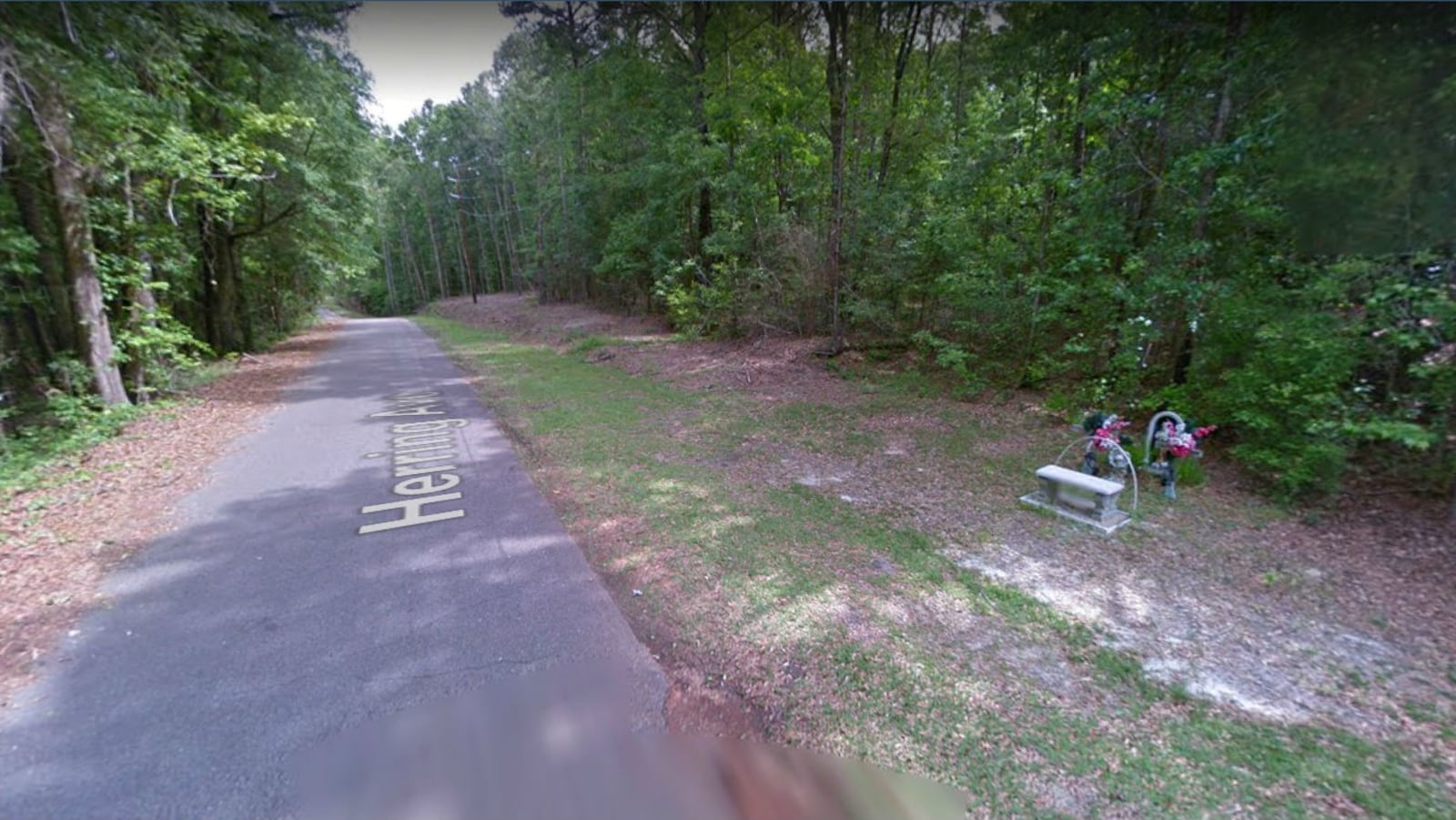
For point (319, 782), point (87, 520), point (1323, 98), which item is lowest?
point (319, 782)

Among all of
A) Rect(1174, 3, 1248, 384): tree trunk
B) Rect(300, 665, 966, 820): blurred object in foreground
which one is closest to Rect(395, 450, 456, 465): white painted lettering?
Rect(300, 665, 966, 820): blurred object in foreground

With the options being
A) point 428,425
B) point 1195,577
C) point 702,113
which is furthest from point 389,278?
point 1195,577

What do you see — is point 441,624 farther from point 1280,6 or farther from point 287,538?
point 1280,6

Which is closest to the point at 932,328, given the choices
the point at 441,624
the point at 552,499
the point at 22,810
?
the point at 552,499

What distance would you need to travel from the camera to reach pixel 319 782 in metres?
2.09

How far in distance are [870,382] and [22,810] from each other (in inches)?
332

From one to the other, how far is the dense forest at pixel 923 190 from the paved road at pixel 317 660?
5.20 m

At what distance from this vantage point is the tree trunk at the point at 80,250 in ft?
20.2

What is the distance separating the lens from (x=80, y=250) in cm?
690

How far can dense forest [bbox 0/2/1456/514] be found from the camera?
12.8 feet

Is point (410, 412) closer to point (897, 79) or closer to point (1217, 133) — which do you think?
point (1217, 133)

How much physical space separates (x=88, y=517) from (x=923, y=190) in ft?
37.7

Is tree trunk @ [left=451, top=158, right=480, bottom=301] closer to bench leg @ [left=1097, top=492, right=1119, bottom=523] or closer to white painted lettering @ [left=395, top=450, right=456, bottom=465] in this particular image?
white painted lettering @ [left=395, top=450, right=456, bottom=465]

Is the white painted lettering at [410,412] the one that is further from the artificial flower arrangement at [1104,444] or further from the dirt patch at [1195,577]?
the artificial flower arrangement at [1104,444]
